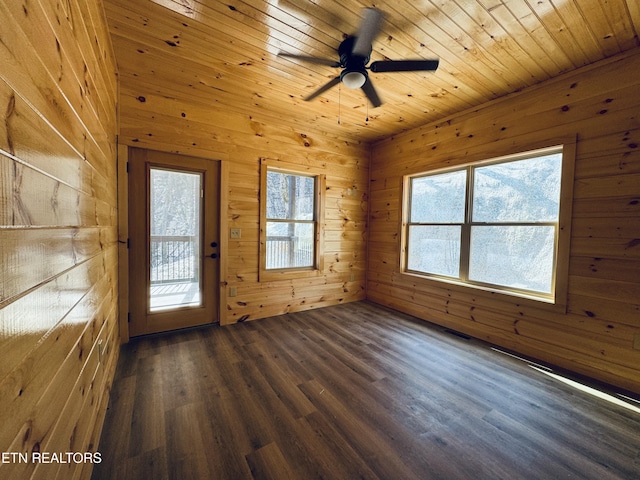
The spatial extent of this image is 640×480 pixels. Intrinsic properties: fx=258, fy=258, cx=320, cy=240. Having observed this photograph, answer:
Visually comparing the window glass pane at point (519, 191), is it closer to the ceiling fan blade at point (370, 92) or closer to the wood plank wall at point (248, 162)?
the ceiling fan blade at point (370, 92)

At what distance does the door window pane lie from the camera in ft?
9.53

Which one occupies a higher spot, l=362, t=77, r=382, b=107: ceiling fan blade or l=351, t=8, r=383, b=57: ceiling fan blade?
l=351, t=8, r=383, b=57: ceiling fan blade

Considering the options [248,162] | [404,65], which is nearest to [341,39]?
[404,65]

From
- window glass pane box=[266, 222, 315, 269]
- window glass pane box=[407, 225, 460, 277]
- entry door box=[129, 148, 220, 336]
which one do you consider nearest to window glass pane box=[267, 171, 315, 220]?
window glass pane box=[266, 222, 315, 269]

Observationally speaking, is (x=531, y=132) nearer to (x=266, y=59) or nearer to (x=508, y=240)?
(x=508, y=240)

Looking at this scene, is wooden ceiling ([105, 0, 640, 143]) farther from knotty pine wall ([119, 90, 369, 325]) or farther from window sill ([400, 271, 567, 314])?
window sill ([400, 271, 567, 314])

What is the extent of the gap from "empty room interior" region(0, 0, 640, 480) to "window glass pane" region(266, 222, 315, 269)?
35mm

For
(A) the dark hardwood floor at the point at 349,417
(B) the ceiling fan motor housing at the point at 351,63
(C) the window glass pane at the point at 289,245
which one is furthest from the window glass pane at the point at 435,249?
(B) the ceiling fan motor housing at the point at 351,63

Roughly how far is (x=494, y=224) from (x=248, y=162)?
121 inches

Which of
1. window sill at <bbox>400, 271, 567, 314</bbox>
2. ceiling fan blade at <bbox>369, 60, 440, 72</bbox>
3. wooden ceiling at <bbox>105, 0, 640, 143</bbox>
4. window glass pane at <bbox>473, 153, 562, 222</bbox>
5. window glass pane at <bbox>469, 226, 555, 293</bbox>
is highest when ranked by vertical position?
wooden ceiling at <bbox>105, 0, 640, 143</bbox>

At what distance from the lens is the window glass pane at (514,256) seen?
2.58m

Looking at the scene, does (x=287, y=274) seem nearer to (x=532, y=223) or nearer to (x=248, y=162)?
(x=248, y=162)

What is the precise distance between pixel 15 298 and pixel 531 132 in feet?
12.3

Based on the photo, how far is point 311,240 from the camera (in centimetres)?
411
